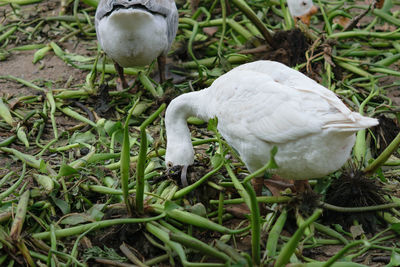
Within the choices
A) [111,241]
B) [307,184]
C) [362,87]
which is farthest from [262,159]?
[362,87]

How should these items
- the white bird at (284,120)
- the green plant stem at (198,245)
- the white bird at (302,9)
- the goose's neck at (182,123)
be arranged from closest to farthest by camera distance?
the green plant stem at (198,245) → the white bird at (284,120) → the goose's neck at (182,123) → the white bird at (302,9)

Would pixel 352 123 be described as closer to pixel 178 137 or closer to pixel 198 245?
pixel 198 245

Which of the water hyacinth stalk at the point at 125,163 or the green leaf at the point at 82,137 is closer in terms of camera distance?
the water hyacinth stalk at the point at 125,163

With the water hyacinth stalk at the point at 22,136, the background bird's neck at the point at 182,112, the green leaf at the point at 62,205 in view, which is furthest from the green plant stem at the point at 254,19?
the green leaf at the point at 62,205

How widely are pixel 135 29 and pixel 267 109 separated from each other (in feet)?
5.71

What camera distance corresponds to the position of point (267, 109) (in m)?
2.37

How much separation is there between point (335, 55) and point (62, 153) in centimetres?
229

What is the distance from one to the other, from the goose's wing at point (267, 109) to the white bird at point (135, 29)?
53.0 inches

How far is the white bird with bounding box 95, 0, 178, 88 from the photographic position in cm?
373

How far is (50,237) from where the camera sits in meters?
2.48

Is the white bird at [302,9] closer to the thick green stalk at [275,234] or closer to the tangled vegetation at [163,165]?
the tangled vegetation at [163,165]

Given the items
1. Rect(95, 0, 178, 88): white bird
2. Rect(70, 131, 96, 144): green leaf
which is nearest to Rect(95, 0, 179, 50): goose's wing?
Rect(95, 0, 178, 88): white bird

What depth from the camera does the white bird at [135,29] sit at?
3.73m

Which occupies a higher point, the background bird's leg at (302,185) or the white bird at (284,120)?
the white bird at (284,120)
